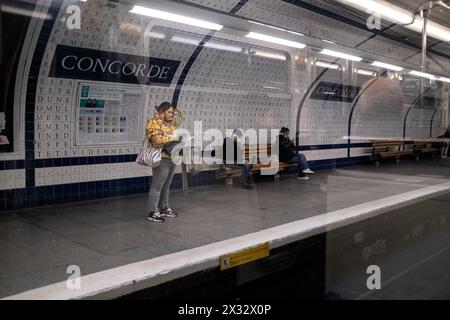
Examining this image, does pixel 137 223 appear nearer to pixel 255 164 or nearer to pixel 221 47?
pixel 255 164

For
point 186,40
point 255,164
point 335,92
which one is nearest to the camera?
point 186,40

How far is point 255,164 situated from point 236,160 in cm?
43

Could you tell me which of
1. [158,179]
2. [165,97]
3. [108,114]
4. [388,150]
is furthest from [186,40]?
[388,150]

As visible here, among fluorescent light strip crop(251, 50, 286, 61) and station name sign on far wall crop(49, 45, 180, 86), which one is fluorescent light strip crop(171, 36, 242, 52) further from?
fluorescent light strip crop(251, 50, 286, 61)

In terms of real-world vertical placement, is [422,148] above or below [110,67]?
below

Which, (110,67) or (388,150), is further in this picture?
(388,150)

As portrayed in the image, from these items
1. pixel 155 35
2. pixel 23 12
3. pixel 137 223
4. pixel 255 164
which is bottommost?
pixel 137 223

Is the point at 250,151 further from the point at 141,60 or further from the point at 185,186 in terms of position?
the point at 141,60

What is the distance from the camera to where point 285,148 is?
27.0 ft

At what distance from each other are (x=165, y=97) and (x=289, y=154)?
9.30ft

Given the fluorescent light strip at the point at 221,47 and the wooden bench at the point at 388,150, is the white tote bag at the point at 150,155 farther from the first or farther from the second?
the wooden bench at the point at 388,150

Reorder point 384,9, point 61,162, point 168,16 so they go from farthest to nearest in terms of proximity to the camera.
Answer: point 384,9 < point 61,162 < point 168,16

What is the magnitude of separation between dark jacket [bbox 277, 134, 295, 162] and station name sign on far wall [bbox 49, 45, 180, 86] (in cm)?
257

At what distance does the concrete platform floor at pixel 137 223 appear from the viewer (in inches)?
135
